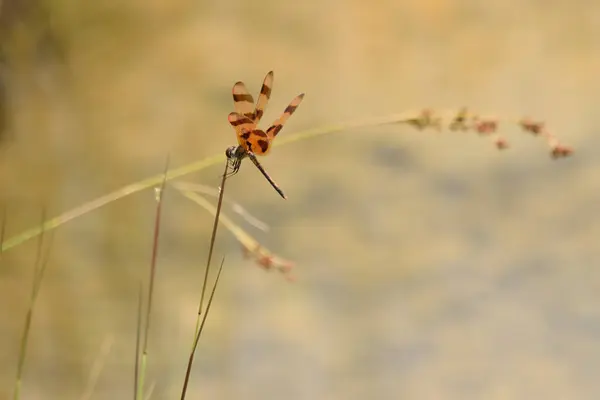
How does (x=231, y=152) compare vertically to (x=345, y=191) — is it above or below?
below

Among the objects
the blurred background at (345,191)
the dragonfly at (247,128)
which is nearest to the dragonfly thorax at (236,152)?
the dragonfly at (247,128)

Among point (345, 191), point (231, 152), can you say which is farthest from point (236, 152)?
point (345, 191)

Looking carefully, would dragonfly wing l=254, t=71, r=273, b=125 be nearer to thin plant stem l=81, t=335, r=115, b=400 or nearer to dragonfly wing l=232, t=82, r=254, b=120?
dragonfly wing l=232, t=82, r=254, b=120

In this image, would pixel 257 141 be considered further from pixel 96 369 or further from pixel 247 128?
pixel 96 369

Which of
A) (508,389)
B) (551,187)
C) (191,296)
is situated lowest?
(508,389)

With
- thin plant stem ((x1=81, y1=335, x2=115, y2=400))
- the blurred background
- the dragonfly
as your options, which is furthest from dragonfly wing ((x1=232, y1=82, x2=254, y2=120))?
thin plant stem ((x1=81, y1=335, x2=115, y2=400))

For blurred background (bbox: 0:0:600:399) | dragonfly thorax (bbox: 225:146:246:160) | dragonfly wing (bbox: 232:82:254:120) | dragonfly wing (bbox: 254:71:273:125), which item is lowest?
dragonfly thorax (bbox: 225:146:246:160)

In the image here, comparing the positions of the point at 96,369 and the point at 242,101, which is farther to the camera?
the point at 96,369

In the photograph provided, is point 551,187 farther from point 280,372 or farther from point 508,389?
point 280,372

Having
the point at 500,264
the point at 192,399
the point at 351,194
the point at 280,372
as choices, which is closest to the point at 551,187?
the point at 500,264
